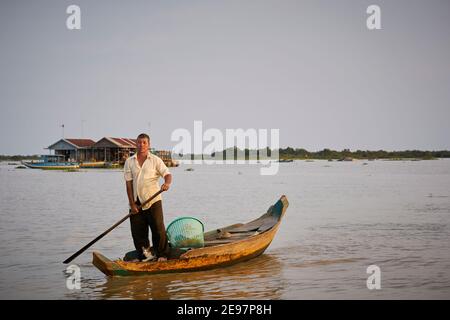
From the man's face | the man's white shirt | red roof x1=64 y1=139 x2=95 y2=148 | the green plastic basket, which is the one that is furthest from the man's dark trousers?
red roof x1=64 y1=139 x2=95 y2=148

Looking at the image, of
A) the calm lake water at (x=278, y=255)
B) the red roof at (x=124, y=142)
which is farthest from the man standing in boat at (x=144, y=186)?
the red roof at (x=124, y=142)

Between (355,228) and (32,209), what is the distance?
11638mm

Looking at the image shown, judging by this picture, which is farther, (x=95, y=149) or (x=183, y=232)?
(x=95, y=149)

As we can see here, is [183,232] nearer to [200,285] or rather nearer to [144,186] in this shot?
[200,285]

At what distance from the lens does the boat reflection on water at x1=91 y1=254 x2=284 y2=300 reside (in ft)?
23.2

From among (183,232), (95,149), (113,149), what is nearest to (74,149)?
(95,149)

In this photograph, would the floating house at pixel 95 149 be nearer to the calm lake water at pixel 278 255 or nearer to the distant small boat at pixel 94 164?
the distant small boat at pixel 94 164

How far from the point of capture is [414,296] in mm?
7098

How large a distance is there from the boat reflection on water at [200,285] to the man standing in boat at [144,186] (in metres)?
0.65

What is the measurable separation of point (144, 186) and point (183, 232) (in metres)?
1.23

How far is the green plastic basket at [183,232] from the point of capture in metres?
8.04

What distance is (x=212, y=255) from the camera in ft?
26.5
